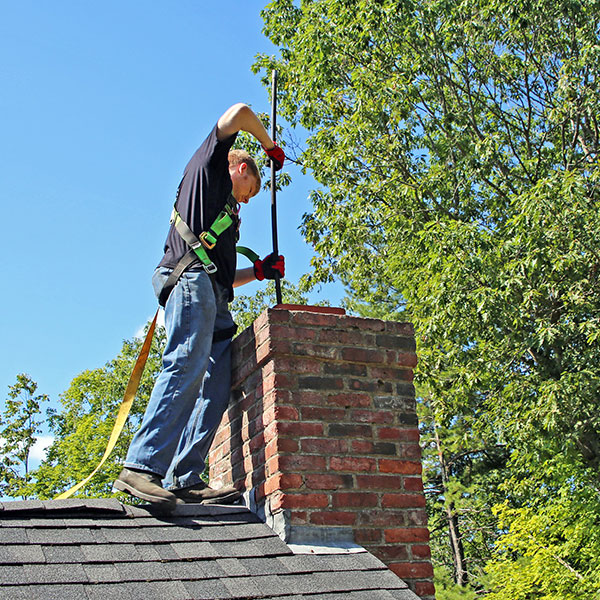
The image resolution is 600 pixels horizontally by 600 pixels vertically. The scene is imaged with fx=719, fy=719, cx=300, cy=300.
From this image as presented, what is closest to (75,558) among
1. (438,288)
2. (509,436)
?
(438,288)

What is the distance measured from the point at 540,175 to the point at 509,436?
4.78 metres

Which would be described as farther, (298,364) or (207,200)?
(207,200)

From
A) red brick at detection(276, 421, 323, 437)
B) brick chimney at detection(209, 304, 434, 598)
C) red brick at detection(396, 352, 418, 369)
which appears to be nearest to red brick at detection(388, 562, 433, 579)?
brick chimney at detection(209, 304, 434, 598)

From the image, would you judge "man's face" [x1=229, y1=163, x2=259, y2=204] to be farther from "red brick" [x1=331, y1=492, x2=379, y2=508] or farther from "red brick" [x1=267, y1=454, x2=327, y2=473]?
"red brick" [x1=331, y1=492, x2=379, y2=508]

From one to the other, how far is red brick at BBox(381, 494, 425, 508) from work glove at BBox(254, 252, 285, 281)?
1552 millimetres

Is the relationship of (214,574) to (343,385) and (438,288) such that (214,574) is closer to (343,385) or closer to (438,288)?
(343,385)

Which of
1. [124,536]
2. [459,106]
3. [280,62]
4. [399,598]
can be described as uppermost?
[280,62]

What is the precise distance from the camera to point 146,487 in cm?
323

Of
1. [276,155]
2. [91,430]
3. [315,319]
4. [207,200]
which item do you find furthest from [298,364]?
[91,430]

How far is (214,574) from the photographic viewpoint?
2.84 m

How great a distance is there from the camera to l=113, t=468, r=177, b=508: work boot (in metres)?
3.21

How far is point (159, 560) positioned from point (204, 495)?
0.77 meters

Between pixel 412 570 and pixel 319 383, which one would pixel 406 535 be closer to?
pixel 412 570

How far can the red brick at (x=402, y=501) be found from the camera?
11.6 ft
